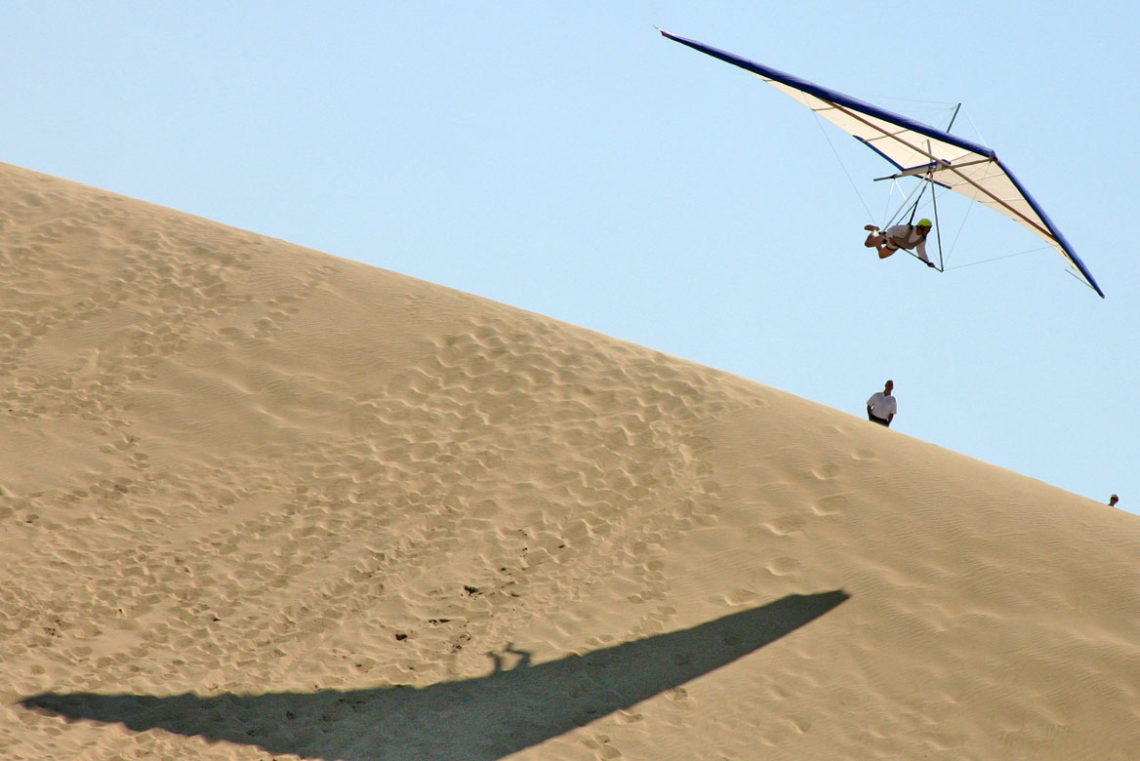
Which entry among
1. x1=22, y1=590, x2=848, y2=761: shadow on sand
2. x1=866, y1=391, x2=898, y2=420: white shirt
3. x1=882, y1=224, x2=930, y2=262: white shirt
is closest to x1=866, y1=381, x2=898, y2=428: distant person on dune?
x1=866, y1=391, x2=898, y2=420: white shirt

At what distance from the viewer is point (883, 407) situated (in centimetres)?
1463

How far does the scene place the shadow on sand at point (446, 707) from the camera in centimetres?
856

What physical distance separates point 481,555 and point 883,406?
6.04 m

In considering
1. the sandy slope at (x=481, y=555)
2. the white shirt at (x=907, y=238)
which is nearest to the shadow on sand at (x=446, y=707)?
the sandy slope at (x=481, y=555)

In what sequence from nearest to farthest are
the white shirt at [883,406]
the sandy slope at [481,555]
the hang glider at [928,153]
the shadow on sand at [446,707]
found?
the shadow on sand at [446,707] < the sandy slope at [481,555] < the hang glider at [928,153] < the white shirt at [883,406]

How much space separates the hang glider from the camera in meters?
11.5

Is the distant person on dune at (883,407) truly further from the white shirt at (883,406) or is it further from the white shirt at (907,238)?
the white shirt at (907,238)

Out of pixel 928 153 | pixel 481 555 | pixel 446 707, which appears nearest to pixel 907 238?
pixel 928 153

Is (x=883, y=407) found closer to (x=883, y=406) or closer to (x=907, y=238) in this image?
(x=883, y=406)

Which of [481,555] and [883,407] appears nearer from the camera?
[481,555]

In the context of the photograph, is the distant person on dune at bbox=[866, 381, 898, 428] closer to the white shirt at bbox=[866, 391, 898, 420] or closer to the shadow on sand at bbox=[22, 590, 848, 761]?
the white shirt at bbox=[866, 391, 898, 420]

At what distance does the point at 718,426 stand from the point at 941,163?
3.87 metres

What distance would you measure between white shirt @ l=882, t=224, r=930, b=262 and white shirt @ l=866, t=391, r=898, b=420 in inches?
96.7

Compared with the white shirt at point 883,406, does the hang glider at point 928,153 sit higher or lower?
higher
